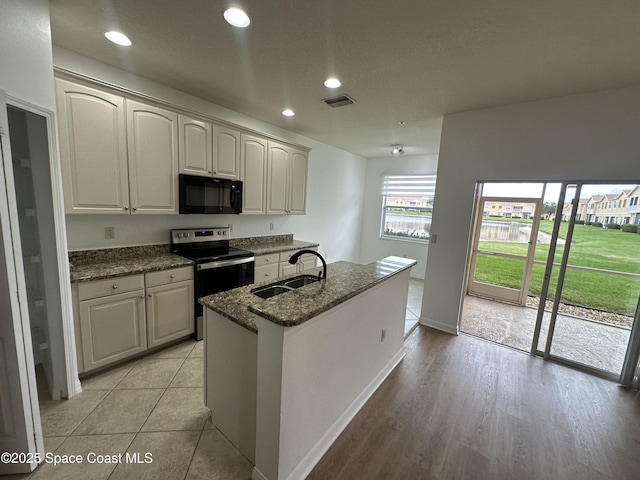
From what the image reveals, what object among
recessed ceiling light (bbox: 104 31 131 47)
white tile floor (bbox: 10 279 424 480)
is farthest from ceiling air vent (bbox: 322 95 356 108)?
white tile floor (bbox: 10 279 424 480)

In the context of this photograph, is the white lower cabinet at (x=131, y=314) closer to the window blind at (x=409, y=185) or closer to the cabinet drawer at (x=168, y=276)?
the cabinet drawer at (x=168, y=276)

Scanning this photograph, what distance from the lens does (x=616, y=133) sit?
2.31m

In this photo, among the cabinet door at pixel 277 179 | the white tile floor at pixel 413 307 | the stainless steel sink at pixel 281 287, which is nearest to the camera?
the stainless steel sink at pixel 281 287

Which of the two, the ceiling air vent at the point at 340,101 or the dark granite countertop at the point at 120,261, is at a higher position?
the ceiling air vent at the point at 340,101

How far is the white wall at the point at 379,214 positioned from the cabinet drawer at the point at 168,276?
461 centimetres

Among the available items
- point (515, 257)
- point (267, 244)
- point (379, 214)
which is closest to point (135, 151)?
point (267, 244)

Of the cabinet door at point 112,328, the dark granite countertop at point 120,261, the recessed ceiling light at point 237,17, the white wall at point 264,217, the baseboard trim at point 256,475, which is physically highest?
the recessed ceiling light at point 237,17

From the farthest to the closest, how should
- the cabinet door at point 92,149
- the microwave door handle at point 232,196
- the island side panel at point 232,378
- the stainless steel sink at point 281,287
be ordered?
1. the microwave door handle at point 232,196
2. the cabinet door at point 92,149
3. the stainless steel sink at point 281,287
4. the island side panel at point 232,378

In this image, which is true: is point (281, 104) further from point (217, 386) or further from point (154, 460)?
point (154, 460)

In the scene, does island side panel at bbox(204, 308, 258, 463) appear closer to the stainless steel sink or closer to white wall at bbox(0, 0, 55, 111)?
the stainless steel sink

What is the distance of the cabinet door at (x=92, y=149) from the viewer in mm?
1990

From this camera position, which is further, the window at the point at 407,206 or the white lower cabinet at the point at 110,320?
the window at the point at 407,206

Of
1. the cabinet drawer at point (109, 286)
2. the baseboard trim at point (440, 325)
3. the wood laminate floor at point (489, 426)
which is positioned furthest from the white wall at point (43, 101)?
the baseboard trim at point (440, 325)

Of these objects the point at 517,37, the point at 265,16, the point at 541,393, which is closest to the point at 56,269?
the point at 265,16
